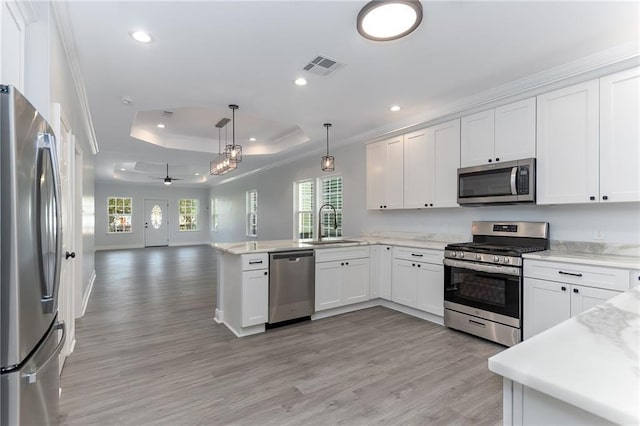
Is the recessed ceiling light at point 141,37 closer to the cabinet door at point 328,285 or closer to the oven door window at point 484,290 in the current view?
the cabinet door at point 328,285

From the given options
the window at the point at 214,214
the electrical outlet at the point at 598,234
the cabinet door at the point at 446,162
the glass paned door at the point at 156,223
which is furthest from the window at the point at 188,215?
the electrical outlet at the point at 598,234

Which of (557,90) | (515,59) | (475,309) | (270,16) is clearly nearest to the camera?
(270,16)

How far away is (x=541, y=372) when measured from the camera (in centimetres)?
69

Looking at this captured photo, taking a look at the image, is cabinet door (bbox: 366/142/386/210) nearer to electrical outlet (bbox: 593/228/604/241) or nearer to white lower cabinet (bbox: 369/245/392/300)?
white lower cabinet (bbox: 369/245/392/300)

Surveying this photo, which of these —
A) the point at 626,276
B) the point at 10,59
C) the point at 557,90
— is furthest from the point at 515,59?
the point at 10,59

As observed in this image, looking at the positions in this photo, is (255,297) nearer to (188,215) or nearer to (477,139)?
(477,139)

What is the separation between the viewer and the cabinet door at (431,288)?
3.68m

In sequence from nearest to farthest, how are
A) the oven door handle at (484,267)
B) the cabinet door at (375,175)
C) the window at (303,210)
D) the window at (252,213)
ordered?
the oven door handle at (484,267) < the cabinet door at (375,175) < the window at (303,210) < the window at (252,213)

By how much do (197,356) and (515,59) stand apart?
3834mm

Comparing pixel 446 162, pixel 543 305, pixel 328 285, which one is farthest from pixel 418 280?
pixel 446 162

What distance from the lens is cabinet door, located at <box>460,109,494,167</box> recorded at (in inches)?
137

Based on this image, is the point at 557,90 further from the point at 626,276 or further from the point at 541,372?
the point at 541,372

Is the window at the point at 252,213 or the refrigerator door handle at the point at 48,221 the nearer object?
the refrigerator door handle at the point at 48,221

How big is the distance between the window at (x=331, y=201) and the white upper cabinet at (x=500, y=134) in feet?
8.74
